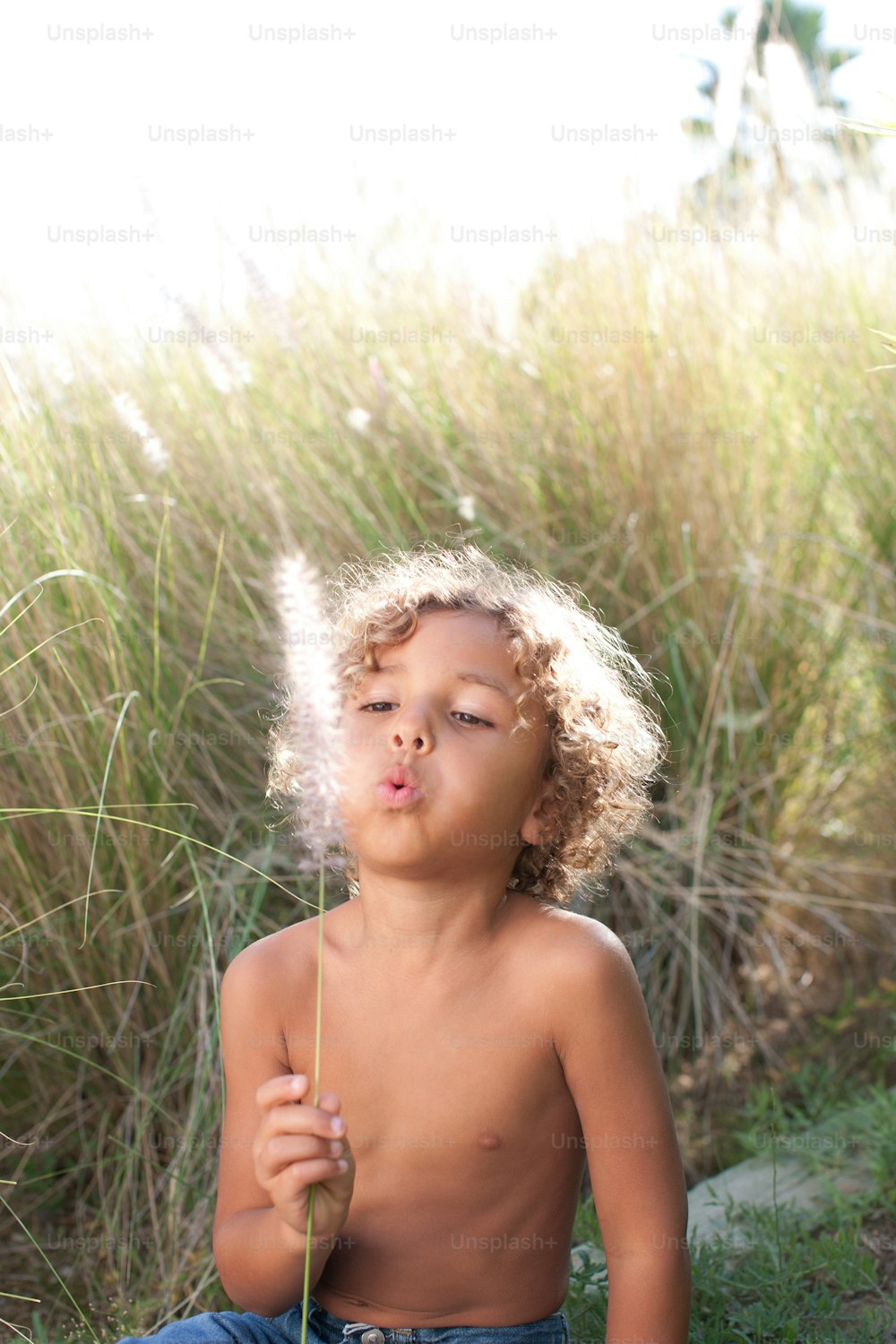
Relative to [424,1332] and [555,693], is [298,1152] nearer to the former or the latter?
[424,1332]

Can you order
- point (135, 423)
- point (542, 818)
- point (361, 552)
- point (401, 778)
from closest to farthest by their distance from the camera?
point (401, 778) → point (542, 818) → point (135, 423) → point (361, 552)

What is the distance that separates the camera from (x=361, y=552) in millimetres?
2779

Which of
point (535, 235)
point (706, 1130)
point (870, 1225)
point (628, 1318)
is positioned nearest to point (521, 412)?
point (535, 235)

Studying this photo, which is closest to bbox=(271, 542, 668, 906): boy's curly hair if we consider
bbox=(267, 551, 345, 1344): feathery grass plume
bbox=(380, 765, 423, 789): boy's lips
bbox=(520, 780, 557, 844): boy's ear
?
bbox=(520, 780, 557, 844): boy's ear

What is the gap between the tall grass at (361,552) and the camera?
7.46ft

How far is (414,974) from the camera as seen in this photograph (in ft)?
4.92

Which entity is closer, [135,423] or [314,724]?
[314,724]

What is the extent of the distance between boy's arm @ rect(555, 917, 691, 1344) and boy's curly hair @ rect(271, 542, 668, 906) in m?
0.26

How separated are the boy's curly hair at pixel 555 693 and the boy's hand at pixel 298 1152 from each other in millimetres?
487

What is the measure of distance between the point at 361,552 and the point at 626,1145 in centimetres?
160

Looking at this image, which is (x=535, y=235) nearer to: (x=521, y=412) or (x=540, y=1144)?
(x=521, y=412)

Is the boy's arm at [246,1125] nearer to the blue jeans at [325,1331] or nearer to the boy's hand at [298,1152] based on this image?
the blue jeans at [325,1331]

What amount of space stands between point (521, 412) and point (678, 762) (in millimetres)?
894

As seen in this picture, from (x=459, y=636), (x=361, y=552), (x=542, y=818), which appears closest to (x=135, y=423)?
(x=361, y=552)
